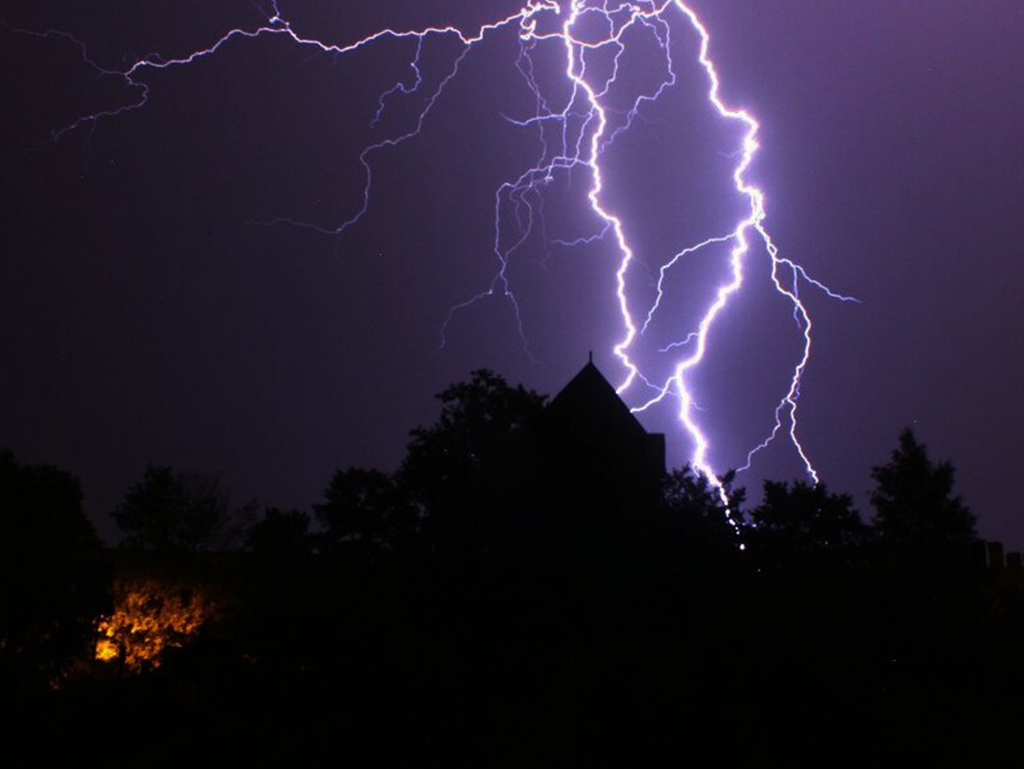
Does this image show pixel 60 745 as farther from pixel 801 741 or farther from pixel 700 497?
pixel 700 497

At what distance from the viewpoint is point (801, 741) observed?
8.54 m

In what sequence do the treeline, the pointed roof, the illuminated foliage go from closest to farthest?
1. the treeline
2. the pointed roof
3. the illuminated foliage

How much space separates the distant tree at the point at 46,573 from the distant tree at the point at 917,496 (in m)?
20.4

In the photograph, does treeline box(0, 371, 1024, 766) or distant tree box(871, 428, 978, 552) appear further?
distant tree box(871, 428, 978, 552)

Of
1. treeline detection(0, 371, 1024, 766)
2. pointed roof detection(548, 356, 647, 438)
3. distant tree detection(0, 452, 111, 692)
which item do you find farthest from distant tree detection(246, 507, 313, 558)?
pointed roof detection(548, 356, 647, 438)

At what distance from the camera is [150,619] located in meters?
29.5

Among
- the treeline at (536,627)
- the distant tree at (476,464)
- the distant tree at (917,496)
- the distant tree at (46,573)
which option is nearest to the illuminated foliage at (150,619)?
the treeline at (536,627)

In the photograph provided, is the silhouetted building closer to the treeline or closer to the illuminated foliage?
the treeline

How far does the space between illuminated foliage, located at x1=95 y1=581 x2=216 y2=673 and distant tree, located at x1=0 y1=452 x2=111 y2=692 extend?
740 cm

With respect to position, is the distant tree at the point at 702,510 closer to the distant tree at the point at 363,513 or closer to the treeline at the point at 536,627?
the treeline at the point at 536,627

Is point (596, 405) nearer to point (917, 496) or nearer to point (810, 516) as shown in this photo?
point (810, 516)

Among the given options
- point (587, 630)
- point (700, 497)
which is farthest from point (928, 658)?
point (700, 497)

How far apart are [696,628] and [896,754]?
7.73 ft

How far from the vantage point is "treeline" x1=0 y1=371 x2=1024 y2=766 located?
28.3 ft
